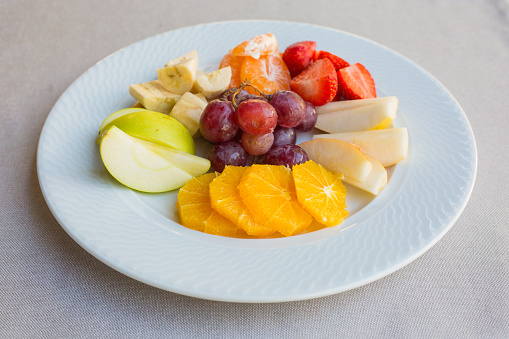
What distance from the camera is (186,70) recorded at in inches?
70.7

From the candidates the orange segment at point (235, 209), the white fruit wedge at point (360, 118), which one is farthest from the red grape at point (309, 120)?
the orange segment at point (235, 209)

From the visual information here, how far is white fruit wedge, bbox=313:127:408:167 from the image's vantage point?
5.32 feet

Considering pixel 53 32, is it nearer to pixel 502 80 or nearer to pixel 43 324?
pixel 43 324

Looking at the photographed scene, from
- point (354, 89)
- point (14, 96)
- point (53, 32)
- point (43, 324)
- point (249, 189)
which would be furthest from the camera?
point (53, 32)

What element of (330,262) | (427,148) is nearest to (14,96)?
(330,262)

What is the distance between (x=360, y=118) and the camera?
5.74ft

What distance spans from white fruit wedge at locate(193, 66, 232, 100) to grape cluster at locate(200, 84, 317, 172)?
0.51 ft

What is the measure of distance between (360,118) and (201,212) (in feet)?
2.51

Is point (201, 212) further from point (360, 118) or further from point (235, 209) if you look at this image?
point (360, 118)

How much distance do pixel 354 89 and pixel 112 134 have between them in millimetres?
1003

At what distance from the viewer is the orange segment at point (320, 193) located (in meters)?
1.35

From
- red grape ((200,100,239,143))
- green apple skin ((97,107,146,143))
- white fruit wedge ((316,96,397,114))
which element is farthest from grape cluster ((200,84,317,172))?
green apple skin ((97,107,146,143))

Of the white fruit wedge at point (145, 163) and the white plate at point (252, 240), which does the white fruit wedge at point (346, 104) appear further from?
the white fruit wedge at point (145, 163)

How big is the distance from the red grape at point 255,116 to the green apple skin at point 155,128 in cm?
Answer: 25
